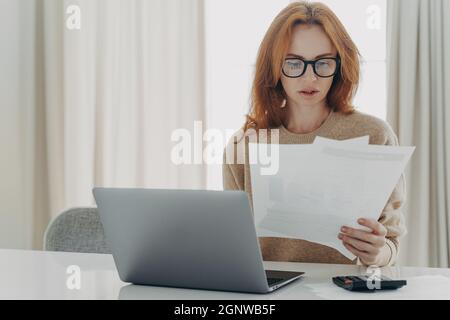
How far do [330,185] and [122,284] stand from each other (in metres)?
0.39

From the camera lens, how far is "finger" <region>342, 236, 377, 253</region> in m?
1.09

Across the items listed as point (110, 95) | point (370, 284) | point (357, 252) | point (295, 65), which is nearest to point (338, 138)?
point (295, 65)

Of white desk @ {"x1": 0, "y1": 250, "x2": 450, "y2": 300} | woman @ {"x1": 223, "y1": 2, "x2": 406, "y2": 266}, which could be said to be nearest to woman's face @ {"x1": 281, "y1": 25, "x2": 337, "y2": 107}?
woman @ {"x1": 223, "y1": 2, "x2": 406, "y2": 266}

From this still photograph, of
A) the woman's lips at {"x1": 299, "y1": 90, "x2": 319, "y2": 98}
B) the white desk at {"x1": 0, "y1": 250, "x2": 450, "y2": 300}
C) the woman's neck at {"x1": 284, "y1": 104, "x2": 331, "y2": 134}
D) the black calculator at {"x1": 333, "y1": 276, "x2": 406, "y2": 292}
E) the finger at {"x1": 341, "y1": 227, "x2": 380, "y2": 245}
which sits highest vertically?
the woman's lips at {"x1": 299, "y1": 90, "x2": 319, "y2": 98}

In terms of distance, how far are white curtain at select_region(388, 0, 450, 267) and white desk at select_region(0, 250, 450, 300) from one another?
1.58 metres

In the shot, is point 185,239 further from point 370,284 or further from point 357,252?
point 357,252

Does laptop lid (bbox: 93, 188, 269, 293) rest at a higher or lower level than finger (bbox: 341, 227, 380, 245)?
higher

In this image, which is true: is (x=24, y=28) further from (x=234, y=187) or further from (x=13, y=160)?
(x=234, y=187)

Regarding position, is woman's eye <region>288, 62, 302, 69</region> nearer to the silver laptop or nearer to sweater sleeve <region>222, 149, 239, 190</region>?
sweater sleeve <region>222, 149, 239, 190</region>

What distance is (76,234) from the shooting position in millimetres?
1485

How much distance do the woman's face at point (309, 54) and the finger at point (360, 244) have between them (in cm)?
47

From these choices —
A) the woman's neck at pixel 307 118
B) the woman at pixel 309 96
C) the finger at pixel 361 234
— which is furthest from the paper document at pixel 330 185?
the woman's neck at pixel 307 118

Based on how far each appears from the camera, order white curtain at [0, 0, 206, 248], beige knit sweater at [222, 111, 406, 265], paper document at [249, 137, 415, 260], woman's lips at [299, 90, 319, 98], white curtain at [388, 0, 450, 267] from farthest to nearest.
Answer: white curtain at [0, 0, 206, 248]
white curtain at [388, 0, 450, 267]
woman's lips at [299, 90, 319, 98]
beige knit sweater at [222, 111, 406, 265]
paper document at [249, 137, 415, 260]
